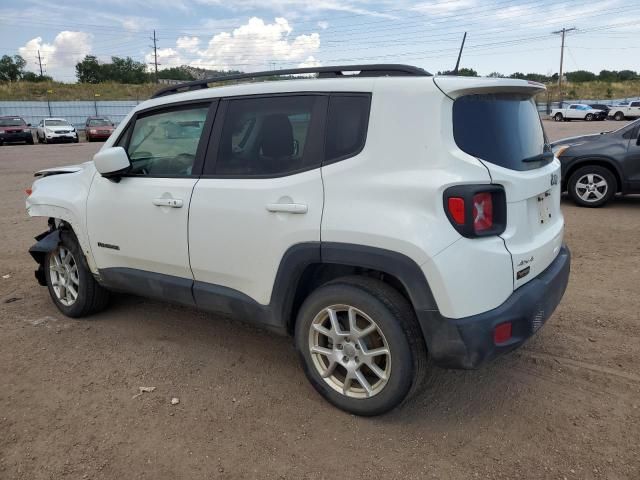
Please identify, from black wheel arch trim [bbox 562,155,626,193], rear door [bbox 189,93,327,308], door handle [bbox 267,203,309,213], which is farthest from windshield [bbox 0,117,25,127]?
door handle [bbox 267,203,309,213]

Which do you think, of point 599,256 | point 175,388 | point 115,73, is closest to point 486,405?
point 175,388

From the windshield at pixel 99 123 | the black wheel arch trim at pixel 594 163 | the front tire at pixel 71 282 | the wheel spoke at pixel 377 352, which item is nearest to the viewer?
the wheel spoke at pixel 377 352

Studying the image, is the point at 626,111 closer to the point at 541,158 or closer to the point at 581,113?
the point at 581,113

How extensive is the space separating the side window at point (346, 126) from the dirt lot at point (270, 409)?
1.46 meters

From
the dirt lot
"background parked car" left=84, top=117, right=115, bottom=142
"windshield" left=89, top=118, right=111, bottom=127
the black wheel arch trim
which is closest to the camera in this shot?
the dirt lot

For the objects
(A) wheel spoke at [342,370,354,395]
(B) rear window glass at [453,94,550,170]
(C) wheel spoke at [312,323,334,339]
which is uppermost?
(B) rear window glass at [453,94,550,170]

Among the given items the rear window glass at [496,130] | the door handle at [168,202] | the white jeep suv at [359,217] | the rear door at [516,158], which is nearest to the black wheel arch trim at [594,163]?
the white jeep suv at [359,217]

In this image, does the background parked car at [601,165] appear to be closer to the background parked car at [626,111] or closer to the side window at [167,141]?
the side window at [167,141]

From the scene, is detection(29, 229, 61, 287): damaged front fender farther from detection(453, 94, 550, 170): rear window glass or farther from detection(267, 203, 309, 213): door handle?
detection(453, 94, 550, 170): rear window glass

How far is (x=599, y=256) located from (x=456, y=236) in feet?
13.6

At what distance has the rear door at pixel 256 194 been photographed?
115 inches

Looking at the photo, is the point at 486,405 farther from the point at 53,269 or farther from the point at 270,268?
the point at 53,269

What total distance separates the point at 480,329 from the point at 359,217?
79 centimetres

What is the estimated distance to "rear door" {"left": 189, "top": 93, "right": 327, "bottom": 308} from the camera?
9.60 ft
